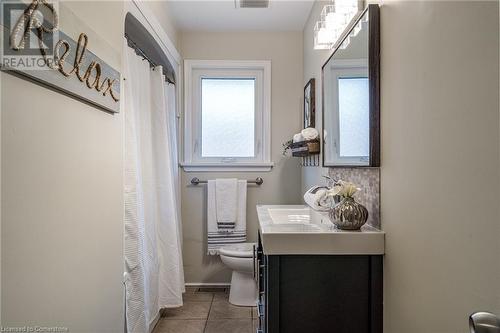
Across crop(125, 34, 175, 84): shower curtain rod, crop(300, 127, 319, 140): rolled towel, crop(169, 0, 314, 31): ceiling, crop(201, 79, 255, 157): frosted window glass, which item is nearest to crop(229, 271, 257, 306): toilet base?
crop(201, 79, 255, 157): frosted window glass

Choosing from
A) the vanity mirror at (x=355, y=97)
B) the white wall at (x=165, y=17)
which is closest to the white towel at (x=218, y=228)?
the vanity mirror at (x=355, y=97)

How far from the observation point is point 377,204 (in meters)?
1.35

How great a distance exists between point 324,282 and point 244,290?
1.51 metres

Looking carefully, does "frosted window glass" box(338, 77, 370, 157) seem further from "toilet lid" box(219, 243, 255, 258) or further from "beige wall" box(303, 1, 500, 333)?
"toilet lid" box(219, 243, 255, 258)

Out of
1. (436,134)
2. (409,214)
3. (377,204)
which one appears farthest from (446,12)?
(377,204)

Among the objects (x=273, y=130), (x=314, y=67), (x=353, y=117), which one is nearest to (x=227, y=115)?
(x=273, y=130)

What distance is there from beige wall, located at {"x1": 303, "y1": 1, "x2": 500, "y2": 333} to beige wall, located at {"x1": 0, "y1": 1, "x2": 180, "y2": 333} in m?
1.07

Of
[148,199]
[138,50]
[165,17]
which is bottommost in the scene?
[148,199]

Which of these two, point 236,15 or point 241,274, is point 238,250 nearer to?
point 241,274

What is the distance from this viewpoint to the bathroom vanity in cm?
125

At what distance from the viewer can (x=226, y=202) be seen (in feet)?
9.46

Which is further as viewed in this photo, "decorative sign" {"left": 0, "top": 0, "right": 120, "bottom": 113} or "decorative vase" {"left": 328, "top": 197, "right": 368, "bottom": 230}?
"decorative vase" {"left": 328, "top": 197, "right": 368, "bottom": 230}

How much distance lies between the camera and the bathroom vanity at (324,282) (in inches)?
49.3

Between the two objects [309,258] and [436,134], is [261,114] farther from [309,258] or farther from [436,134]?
[436,134]
